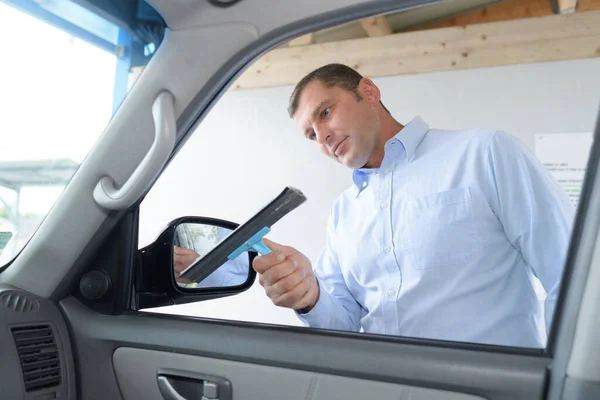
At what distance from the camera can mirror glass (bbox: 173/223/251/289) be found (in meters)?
1.03

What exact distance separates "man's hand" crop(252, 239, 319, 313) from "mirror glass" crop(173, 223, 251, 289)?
85 millimetres

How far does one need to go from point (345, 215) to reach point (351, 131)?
247 millimetres

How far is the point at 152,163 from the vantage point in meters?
0.83

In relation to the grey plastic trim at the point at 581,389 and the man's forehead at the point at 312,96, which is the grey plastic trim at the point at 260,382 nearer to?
the grey plastic trim at the point at 581,389

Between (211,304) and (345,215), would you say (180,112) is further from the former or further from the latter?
(211,304)

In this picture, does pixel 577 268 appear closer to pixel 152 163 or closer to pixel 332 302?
pixel 152 163

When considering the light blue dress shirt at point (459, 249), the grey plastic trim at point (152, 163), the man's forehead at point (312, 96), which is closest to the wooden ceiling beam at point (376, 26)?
the man's forehead at point (312, 96)

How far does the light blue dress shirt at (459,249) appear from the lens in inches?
49.5

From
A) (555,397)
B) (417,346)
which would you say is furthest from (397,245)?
(555,397)

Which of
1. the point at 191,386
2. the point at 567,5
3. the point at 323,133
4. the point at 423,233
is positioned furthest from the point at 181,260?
the point at 567,5

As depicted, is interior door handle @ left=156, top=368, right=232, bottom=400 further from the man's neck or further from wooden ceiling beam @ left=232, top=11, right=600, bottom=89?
wooden ceiling beam @ left=232, top=11, right=600, bottom=89

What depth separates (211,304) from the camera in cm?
410

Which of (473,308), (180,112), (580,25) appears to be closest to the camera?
(180,112)

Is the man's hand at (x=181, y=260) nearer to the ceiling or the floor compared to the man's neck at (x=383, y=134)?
nearer to the floor
